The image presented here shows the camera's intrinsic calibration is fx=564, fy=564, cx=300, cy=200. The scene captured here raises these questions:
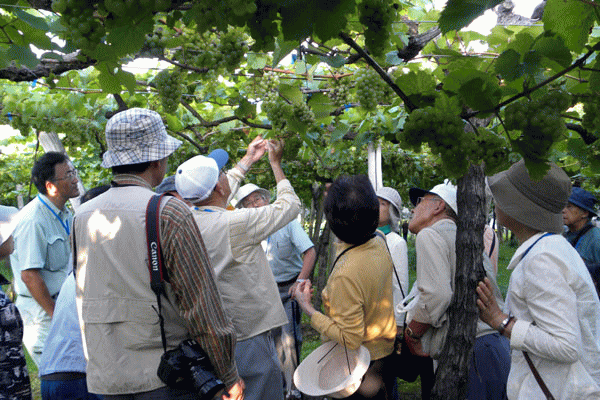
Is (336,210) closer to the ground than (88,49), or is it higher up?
closer to the ground

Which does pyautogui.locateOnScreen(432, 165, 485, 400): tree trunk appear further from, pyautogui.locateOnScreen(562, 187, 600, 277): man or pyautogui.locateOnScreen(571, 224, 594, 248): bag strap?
pyautogui.locateOnScreen(571, 224, 594, 248): bag strap

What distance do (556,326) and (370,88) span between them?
170 centimetres

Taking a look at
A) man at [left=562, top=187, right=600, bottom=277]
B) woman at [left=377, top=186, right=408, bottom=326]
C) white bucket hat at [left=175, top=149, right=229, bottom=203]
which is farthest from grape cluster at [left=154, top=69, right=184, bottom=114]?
man at [left=562, top=187, right=600, bottom=277]

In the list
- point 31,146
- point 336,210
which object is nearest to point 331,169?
point 31,146

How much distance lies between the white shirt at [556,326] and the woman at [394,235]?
6.30 feet

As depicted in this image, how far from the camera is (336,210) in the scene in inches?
112

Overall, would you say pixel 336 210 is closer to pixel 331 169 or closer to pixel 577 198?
pixel 577 198

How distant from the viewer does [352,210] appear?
9.16ft

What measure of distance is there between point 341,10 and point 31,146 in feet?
38.9

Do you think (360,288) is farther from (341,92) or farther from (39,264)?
(39,264)

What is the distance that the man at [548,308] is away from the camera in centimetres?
198

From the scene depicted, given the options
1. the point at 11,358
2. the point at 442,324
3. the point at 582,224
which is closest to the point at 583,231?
the point at 582,224

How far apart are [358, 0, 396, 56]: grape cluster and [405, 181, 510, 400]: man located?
1805 mm

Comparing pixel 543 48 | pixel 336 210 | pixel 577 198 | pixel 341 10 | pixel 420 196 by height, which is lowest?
pixel 577 198
